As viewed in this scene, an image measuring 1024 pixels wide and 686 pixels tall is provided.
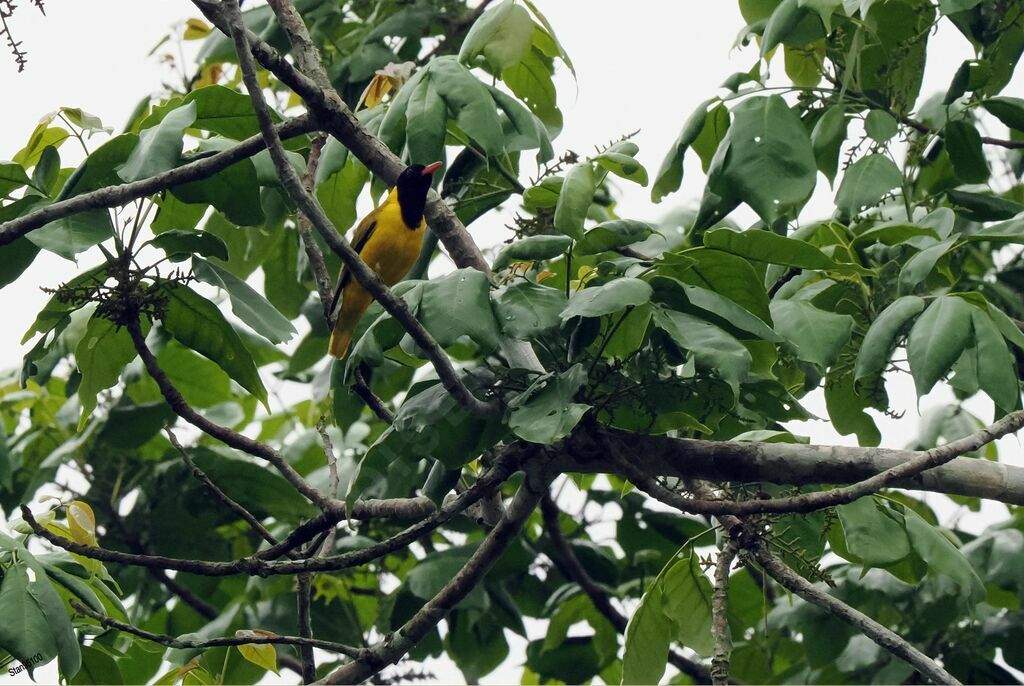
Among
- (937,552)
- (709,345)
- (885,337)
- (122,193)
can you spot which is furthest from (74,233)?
(937,552)

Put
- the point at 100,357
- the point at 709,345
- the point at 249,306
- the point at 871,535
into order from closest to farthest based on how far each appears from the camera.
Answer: the point at 709,345, the point at 871,535, the point at 249,306, the point at 100,357

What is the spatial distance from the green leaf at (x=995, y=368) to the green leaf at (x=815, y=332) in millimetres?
261

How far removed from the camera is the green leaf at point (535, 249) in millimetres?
1972

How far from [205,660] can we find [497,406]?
1740 millimetres

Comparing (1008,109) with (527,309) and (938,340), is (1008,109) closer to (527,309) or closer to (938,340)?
(938,340)

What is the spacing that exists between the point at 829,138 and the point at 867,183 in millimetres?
154

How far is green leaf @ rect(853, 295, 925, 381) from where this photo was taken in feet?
7.64

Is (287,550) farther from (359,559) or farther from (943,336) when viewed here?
(943,336)

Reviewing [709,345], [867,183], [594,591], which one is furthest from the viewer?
[594,591]

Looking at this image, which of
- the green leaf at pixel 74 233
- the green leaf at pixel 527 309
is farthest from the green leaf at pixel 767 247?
the green leaf at pixel 74 233

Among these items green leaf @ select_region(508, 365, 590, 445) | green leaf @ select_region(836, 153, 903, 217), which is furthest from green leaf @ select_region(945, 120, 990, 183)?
green leaf @ select_region(508, 365, 590, 445)

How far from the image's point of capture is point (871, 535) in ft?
7.57

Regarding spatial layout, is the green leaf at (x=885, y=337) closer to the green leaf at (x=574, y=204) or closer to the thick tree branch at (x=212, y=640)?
the green leaf at (x=574, y=204)

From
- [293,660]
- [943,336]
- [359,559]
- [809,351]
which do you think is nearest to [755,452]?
[809,351]
